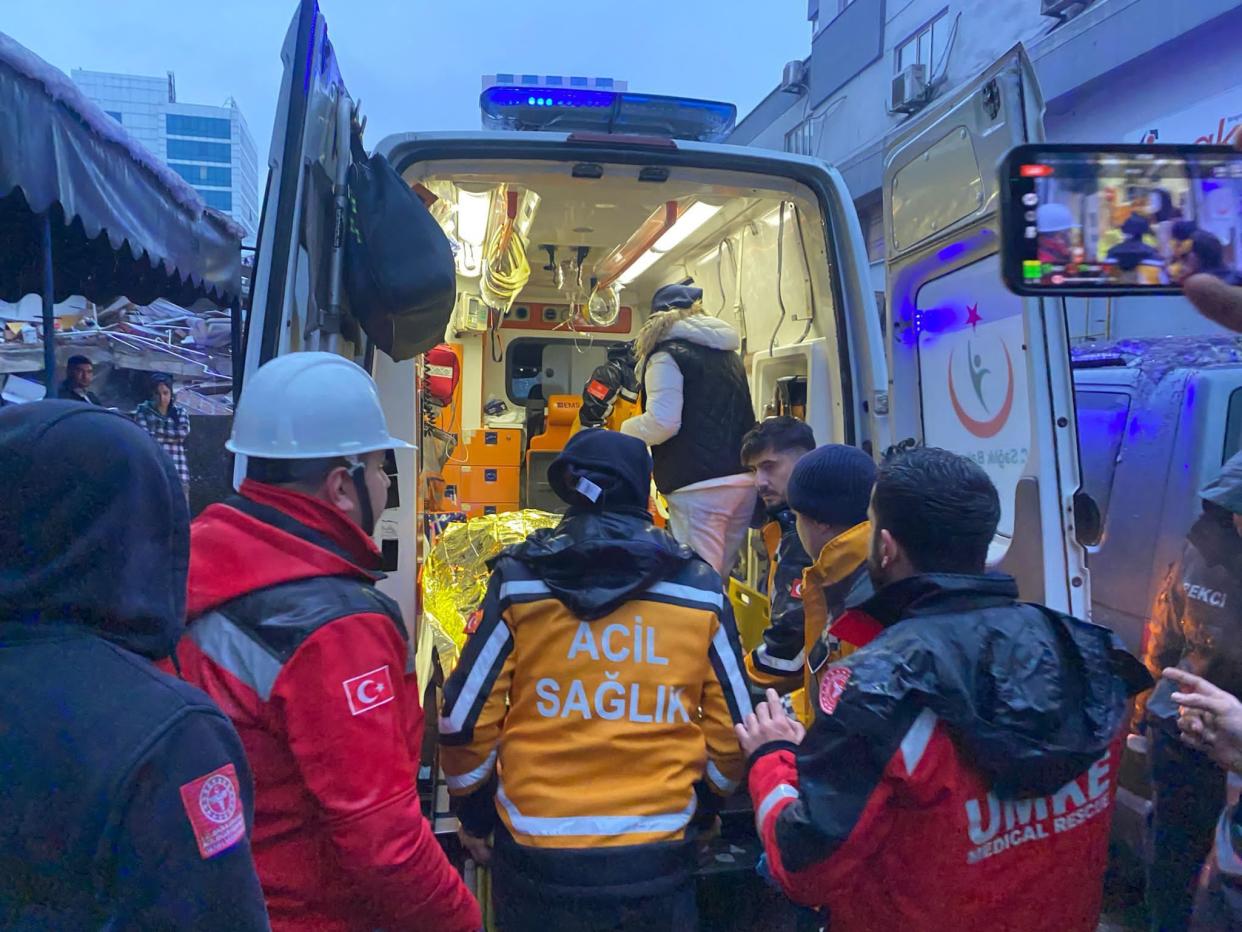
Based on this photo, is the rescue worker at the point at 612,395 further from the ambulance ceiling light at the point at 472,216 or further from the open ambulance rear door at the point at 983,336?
the open ambulance rear door at the point at 983,336

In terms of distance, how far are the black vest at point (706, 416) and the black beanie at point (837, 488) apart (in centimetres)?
186

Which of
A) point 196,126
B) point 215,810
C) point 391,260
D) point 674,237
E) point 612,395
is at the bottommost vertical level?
point 215,810

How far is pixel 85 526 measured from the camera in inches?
37.0

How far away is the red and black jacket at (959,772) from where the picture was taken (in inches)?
52.7

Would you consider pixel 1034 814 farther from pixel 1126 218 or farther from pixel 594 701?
pixel 1126 218

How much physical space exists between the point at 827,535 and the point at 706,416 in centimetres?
191

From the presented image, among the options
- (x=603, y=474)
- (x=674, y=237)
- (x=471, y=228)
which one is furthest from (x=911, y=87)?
(x=603, y=474)

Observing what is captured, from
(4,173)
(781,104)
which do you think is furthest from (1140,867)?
(781,104)

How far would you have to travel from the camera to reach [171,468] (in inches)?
41.5

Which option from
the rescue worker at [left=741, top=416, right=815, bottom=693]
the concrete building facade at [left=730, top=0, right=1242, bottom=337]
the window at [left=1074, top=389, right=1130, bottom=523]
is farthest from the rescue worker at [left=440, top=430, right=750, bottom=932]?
the concrete building facade at [left=730, top=0, right=1242, bottom=337]

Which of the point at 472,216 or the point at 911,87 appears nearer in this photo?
the point at 472,216

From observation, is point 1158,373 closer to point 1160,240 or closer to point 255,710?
point 1160,240

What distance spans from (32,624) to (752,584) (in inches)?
161

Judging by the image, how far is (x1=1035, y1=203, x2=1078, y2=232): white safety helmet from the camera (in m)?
1.55
